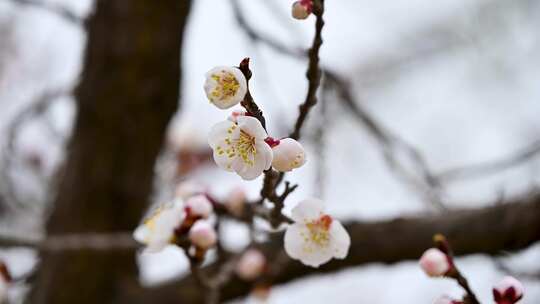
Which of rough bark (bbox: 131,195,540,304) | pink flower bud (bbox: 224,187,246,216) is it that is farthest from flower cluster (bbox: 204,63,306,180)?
rough bark (bbox: 131,195,540,304)

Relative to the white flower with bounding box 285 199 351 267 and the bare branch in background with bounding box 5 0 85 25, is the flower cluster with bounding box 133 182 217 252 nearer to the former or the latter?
the white flower with bounding box 285 199 351 267

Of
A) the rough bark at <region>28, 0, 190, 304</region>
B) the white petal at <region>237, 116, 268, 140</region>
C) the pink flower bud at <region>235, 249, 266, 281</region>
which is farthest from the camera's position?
the rough bark at <region>28, 0, 190, 304</region>

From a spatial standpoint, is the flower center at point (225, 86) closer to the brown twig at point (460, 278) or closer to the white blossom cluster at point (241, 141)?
the white blossom cluster at point (241, 141)

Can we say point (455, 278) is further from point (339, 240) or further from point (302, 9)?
point (302, 9)

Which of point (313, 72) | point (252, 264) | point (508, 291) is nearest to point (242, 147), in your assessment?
point (313, 72)

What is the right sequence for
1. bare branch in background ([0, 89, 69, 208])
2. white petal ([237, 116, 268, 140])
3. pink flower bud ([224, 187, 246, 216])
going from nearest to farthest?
white petal ([237, 116, 268, 140]) → pink flower bud ([224, 187, 246, 216]) → bare branch in background ([0, 89, 69, 208])

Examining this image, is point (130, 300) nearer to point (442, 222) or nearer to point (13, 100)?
point (442, 222)
